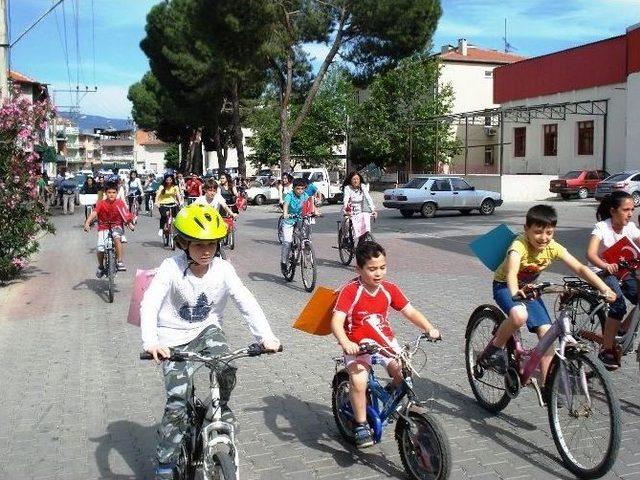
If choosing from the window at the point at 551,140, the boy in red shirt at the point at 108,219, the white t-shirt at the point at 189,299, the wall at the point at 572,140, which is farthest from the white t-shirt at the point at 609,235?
the window at the point at 551,140

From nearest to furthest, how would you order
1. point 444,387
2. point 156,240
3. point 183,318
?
point 183,318 → point 444,387 → point 156,240

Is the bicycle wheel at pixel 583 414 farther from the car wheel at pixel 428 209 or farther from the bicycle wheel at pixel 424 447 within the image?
the car wheel at pixel 428 209

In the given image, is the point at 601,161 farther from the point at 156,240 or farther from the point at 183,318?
the point at 183,318

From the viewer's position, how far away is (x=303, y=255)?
11555mm

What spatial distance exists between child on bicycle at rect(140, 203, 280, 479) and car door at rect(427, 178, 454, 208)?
24.5 meters

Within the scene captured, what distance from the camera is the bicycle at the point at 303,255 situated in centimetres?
1133

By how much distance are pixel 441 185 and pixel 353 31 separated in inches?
427

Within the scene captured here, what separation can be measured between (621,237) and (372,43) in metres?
31.1

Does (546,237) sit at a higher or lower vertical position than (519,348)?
higher

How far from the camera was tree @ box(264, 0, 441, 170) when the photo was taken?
3409cm

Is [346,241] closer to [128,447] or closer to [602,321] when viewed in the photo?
[602,321]

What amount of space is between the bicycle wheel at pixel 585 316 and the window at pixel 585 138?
4052 cm

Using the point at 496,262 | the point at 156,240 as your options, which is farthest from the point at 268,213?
the point at 496,262

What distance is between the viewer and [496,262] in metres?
5.30
